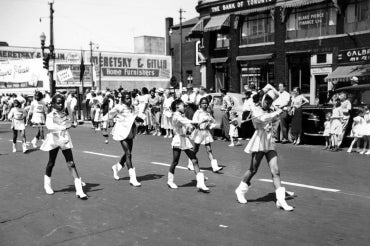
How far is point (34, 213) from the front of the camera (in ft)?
22.4

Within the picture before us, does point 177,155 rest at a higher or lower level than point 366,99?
lower

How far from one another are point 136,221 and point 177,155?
229 centimetres

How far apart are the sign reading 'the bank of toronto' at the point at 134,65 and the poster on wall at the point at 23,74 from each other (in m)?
17.2

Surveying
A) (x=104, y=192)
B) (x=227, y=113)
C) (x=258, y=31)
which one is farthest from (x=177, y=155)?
(x=258, y=31)

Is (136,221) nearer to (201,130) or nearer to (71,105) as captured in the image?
(201,130)

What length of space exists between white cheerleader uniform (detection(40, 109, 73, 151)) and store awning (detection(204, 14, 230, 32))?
1003 inches

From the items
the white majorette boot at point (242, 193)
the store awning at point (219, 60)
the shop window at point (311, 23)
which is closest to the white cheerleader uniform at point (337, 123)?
the white majorette boot at point (242, 193)

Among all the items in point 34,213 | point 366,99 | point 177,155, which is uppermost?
point 366,99

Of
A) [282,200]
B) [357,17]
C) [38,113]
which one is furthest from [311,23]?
[282,200]

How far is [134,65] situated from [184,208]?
187 feet

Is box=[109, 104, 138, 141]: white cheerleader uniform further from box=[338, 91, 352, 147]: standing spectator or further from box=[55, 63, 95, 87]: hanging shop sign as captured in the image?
box=[55, 63, 95, 87]: hanging shop sign

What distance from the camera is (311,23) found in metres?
28.0

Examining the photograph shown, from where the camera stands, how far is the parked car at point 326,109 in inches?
549

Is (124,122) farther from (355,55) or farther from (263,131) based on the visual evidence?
(355,55)
